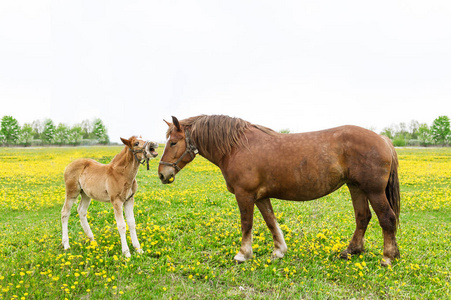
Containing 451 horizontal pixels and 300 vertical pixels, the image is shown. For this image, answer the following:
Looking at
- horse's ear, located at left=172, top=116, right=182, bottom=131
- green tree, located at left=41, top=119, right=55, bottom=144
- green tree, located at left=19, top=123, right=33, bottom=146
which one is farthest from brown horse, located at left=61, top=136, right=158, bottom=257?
green tree, located at left=19, top=123, right=33, bottom=146

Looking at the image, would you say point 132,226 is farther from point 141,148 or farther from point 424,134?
point 424,134

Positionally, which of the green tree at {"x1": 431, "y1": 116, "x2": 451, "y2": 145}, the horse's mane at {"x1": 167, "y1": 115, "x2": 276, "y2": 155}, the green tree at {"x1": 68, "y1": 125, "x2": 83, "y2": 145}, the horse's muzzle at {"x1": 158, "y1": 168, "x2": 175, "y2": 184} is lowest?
the green tree at {"x1": 68, "y1": 125, "x2": 83, "y2": 145}

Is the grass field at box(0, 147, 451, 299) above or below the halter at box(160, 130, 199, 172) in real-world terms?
below

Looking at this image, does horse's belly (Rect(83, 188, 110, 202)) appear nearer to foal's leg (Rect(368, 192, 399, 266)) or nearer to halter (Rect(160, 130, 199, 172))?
halter (Rect(160, 130, 199, 172))

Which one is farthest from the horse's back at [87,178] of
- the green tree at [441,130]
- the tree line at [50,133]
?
the green tree at [441,130]

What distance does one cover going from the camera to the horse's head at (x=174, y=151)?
534 centimetres

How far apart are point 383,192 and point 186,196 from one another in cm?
792

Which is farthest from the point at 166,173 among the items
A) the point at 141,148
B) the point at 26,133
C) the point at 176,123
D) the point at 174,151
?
the point at 26,133

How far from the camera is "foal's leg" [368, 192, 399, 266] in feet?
16.2

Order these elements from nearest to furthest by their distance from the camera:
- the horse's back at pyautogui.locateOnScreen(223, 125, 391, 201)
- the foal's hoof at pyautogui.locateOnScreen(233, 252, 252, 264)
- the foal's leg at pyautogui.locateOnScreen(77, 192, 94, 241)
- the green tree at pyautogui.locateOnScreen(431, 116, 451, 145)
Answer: the horse's back at pyautogui.locateOnScreen(223, 125, 391, 201)
the foal's hoof at pyautogui.locateOnScreen(233, 252, 252, 264)
the foal's leg at pyautogui.locateOnScreen(77, 192, 94, 241)
the green tree at pyautogui.locateOnScreen(431, 116, 451, 145)

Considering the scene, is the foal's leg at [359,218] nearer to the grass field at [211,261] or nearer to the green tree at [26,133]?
the grass field at [211,261]

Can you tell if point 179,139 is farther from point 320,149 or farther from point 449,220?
point 449,220

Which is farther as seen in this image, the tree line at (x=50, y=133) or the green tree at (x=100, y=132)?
the green tree at (x=100, y=132)

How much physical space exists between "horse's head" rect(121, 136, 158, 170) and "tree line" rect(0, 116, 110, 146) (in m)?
75.9
